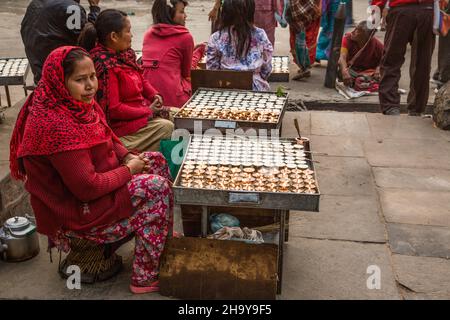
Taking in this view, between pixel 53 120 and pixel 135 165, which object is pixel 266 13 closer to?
pixel 135 165

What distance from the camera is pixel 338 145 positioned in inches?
188

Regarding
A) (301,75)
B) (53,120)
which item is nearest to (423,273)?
(53,120)

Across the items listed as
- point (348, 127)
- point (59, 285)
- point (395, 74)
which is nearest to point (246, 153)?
point (59, 285)

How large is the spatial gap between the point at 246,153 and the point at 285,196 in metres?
0.63

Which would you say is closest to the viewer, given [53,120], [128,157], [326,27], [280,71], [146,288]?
[53,120]

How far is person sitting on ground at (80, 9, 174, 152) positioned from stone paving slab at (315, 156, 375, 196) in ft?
4.10

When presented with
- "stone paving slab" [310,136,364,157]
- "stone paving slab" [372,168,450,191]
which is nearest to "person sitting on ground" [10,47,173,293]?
"stone paving slab" [372,168,450,191]

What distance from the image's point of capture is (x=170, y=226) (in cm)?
275

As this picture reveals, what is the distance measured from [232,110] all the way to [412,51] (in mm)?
2628

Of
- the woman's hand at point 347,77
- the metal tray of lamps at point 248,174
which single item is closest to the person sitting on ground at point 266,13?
the woman's hand at point 347,77

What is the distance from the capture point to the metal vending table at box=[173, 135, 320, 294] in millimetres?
2477

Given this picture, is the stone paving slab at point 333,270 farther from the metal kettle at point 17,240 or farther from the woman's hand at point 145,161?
the metal kettle at point 17,240

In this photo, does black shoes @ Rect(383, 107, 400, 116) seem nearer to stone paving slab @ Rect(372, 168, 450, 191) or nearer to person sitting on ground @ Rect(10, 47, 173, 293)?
stone paving slab @ Rect(372, 168, 450, 191)

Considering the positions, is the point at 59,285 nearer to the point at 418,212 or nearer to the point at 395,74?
the point at 418,212
